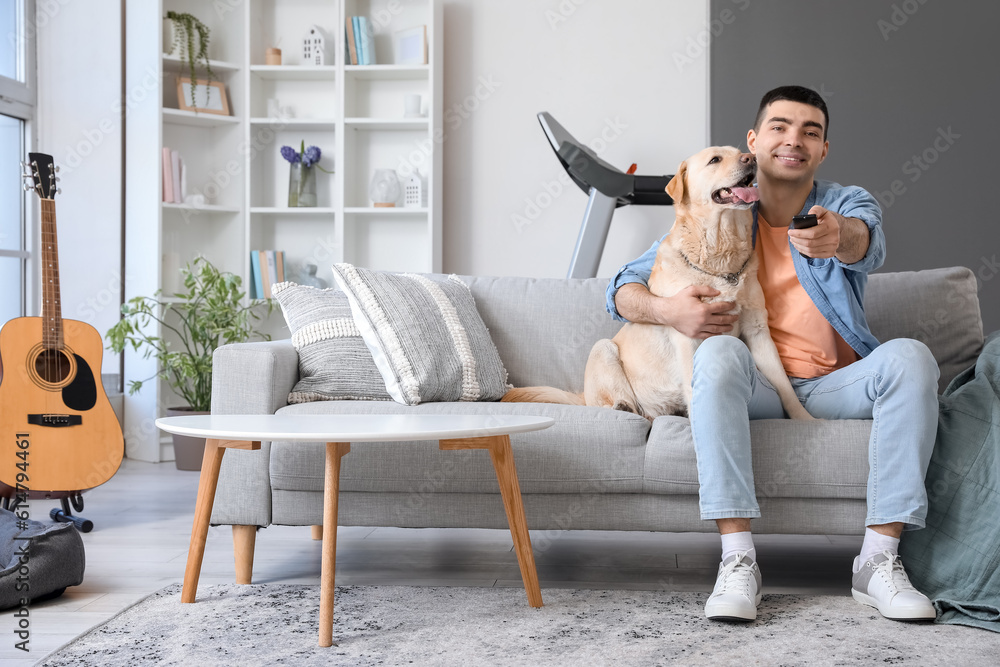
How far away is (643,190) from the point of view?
3467mm

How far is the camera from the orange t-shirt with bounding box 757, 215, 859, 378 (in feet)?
6.09

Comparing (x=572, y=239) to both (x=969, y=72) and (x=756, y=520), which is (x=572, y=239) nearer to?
(x=969, y=72)

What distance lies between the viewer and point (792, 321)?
1.87 m

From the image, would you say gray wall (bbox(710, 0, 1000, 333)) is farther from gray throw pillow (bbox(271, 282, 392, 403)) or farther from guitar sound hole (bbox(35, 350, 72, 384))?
guitar sound hole (bbox(35, 350, 72, 384))

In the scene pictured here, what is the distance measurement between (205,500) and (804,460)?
1.16 m

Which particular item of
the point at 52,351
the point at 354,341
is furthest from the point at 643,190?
the point at 52,351

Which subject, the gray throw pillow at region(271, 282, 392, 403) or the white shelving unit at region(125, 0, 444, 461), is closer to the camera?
the gray throw pillow at region(271, 282, 392, 403)

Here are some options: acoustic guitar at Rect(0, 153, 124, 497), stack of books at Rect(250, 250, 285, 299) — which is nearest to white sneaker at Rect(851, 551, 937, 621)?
→ acoustic guitar at Rect(0, 153, 124, 497)

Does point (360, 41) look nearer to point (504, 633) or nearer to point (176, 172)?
point (176, 172)

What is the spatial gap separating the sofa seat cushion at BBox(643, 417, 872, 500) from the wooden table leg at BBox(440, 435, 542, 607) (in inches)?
13.6

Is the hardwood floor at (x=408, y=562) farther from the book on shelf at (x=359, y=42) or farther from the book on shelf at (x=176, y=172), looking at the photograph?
the book on shelf at (x=359, y=42)

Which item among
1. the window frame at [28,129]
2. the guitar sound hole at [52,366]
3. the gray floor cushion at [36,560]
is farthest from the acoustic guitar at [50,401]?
the window frame at [28,129]

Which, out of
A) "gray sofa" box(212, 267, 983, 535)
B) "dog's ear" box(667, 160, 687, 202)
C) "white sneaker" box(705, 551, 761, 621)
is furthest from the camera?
"dog's ear" box(667, 160, 687, 202)

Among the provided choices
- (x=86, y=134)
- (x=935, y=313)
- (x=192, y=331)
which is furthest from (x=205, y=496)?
(x=86, y=134)
